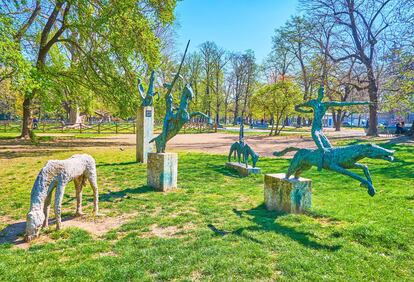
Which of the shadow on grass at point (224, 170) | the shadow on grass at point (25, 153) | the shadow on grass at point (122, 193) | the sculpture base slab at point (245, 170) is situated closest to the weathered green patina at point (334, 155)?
the shadow on grass at point (122, 193)

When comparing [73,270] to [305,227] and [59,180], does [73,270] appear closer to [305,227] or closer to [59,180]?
[59,180]

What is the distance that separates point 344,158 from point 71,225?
15.5 feet

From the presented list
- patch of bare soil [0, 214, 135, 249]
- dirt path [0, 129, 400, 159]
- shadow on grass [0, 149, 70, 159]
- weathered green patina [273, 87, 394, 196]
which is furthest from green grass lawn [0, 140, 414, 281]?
dirt path [0, 129, 400, 159]

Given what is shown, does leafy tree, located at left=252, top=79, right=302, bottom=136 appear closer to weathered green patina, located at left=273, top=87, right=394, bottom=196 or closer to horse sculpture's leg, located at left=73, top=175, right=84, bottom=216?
weathered green patina, located at left=273, top=87, right=394, bottom=196

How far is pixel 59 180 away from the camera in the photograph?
16.3ft

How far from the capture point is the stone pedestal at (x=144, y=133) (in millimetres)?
13078

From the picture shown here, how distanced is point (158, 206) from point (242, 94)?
5344 centimetres

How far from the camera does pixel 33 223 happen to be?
15.1 feet

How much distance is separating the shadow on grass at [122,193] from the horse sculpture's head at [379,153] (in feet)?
17.0

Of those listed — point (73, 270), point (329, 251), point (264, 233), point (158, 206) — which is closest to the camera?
point (73, 270)

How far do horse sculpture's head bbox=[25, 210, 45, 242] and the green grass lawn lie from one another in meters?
0.23

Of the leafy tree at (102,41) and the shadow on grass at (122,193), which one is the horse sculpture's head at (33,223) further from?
the leafy tree at (102,41)

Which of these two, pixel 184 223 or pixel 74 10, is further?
pixel 74 10

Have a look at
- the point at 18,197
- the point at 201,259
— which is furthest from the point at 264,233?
the point at 18,197
